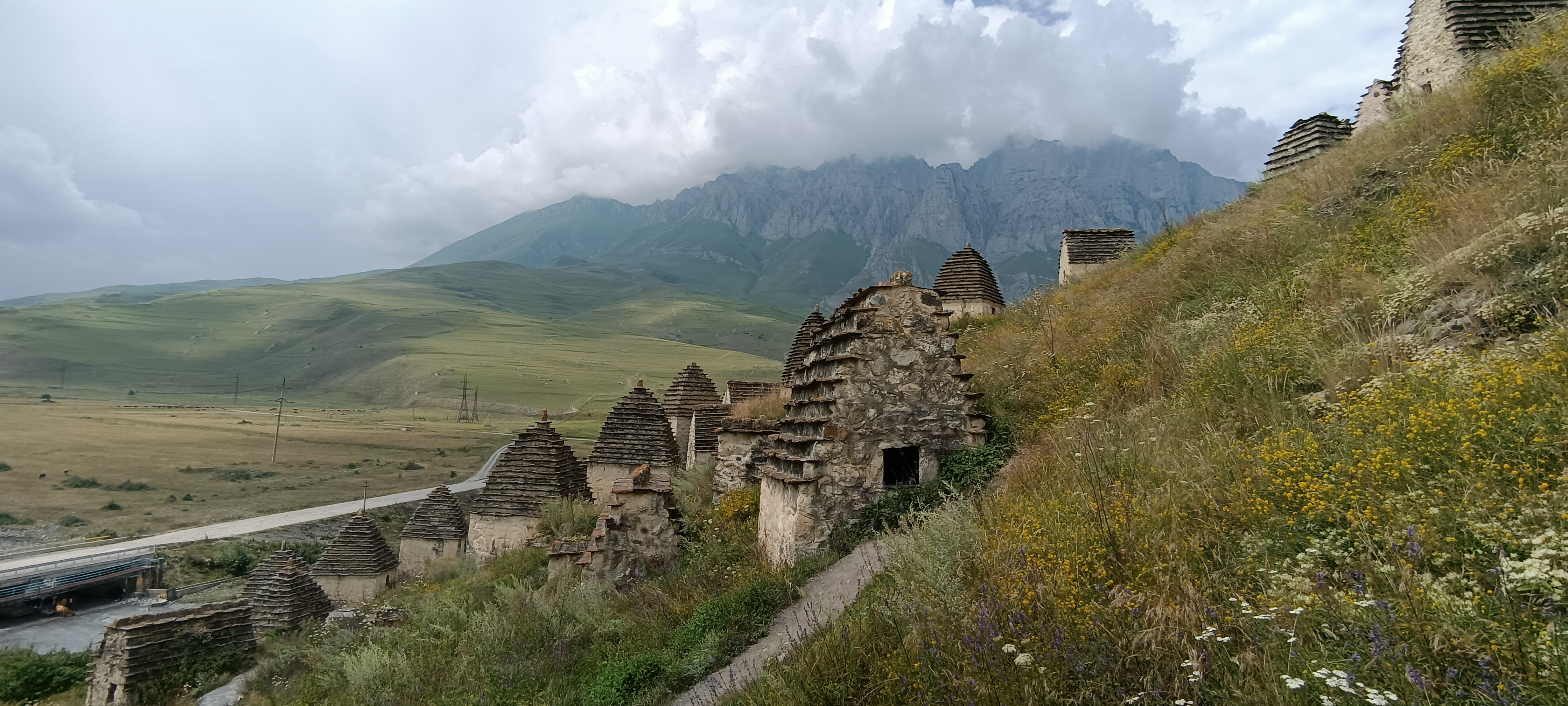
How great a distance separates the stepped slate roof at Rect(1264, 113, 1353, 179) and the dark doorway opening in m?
14.6

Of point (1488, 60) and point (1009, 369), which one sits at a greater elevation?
point (1488, 60)

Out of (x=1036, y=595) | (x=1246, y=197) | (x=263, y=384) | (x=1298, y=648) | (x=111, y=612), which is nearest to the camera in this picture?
(x=1298, y=648)

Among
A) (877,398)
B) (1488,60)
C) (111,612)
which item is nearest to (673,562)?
(877,398)

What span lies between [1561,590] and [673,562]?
1011 centimetres

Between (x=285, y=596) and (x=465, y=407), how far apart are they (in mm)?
89116

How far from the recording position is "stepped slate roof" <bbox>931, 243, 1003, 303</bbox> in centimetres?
3056

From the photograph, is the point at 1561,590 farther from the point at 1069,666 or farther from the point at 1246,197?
the point at 1246,197

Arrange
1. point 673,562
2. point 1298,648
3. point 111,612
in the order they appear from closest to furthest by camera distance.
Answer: point 1298,648
point 673,562
point 111,612

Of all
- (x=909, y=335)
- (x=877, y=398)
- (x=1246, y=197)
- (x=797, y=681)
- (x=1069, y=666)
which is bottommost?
(x=797, y=681)

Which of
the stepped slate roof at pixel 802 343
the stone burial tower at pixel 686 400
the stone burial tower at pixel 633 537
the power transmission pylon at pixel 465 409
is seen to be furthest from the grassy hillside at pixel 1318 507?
the power transmission pylon at pixel 465 409

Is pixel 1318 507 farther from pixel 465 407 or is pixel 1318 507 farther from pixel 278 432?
pixel 465 407

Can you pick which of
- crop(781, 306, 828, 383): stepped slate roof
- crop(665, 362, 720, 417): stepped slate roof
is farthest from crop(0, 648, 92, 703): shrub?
crop(781, 306, 828, 383): stepped slate roof

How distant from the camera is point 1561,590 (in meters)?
2.64

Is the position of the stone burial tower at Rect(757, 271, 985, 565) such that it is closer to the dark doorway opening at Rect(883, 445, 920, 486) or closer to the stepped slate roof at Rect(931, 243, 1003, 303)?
the dark doorway opening at Rect(883, 445, 920, 486)
